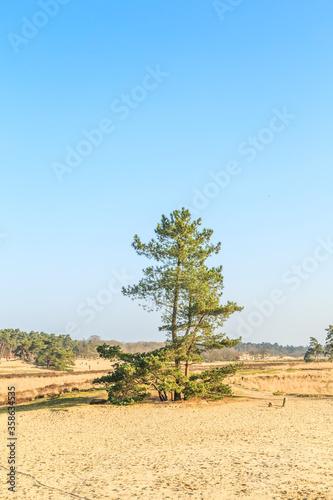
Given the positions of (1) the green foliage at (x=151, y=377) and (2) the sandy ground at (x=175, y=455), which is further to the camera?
(1) the green foliage at (x=151, y=377)

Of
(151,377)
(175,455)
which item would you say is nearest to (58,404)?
(151,377)

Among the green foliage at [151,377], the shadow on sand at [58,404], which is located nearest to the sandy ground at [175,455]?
the green foliage at [151,377]

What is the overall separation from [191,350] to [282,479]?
20.3m

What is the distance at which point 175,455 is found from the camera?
14211mm

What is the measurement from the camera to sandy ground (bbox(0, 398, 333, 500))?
10.5 meters

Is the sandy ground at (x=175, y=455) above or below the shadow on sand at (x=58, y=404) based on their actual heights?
above

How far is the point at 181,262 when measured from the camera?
31406mm

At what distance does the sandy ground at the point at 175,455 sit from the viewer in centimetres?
1049

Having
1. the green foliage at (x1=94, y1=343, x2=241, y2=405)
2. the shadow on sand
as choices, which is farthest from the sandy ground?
the shadow on sand

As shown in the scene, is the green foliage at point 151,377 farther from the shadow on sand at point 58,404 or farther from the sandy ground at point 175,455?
the shadow on sand at point 58,404

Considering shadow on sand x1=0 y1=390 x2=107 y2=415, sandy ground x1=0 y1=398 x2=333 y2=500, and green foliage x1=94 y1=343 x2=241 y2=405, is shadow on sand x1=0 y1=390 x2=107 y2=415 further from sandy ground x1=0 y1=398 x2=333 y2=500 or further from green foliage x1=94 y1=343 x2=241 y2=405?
green foliage x1=94 y1=343 x2=241 y2=405

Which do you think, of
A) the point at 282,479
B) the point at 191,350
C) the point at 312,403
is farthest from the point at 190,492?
the point at 312,403

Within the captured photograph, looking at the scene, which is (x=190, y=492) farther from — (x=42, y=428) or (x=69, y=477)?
(x=42, y=428)

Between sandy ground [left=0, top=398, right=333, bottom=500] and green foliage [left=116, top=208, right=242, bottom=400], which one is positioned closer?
sandy ground [left=0, top=398, right=333, bottom=500]
